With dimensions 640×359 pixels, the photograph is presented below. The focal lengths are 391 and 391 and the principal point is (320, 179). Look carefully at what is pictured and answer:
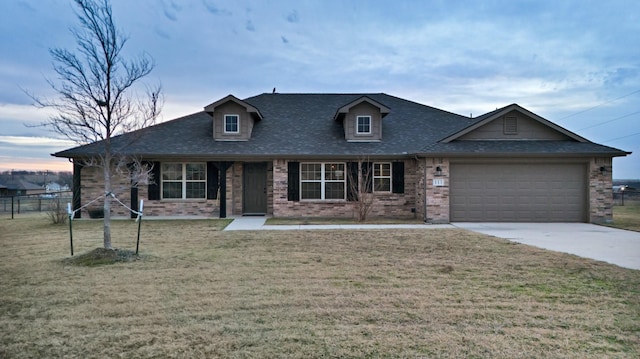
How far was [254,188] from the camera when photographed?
16.4 m

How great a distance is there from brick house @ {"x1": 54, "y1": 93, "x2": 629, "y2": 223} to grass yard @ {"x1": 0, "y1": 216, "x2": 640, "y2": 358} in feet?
19.8

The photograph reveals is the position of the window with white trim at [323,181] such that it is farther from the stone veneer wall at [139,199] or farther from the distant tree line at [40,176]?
the distant tree line at [40,176]

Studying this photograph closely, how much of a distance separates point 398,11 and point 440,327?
44.5 feet

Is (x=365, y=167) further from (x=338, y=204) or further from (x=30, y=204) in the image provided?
(x=30, y=204)

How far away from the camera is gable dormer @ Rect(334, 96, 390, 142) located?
54.2 feet

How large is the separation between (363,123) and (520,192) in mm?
6618

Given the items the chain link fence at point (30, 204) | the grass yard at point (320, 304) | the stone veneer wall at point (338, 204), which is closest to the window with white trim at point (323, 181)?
the stone veneer wall at point (338, 204)

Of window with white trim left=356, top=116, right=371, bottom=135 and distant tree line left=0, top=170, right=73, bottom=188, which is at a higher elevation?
window with white trim left=356, top=116, right=371, bottom=135

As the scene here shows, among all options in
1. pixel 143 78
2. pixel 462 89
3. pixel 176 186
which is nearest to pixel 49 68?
pixel 143 78

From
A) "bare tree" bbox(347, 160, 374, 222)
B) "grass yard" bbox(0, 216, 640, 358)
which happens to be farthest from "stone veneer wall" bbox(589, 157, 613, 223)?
"bare tree" bbox(347, 160, 374, 222)

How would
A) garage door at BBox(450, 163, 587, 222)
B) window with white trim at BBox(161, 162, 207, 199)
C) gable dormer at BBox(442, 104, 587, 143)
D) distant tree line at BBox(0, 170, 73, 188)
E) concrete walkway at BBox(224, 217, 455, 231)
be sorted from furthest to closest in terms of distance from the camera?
distant tree line at BBox(0, 170, 73, 188), window with white trim at BBox(161, 162, 207, 199), gable dormer at BBox(442, 104, 587, 143), garage door at BBox(450, 163, 587, 222), concrete walkway at BBox(224, 217, 455, 231)

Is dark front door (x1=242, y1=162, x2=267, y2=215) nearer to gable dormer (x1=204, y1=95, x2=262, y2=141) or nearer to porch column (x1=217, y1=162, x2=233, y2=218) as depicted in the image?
porch column (x1=217, y1=162, x2=233, y2=218)

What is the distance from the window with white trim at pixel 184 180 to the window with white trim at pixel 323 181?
4051 mm

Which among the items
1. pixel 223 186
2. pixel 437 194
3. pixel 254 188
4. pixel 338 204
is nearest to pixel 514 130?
pixel 437 194
